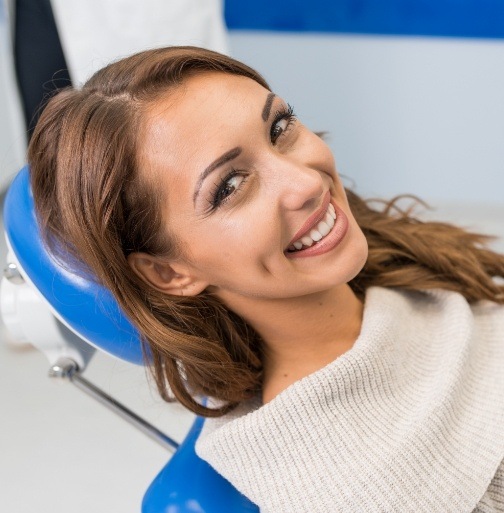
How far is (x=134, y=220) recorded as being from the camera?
96cm

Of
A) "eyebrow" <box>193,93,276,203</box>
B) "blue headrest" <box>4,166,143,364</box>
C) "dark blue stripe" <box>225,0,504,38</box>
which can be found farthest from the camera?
"dark blue stripe" <box>225,0,504,38</box>

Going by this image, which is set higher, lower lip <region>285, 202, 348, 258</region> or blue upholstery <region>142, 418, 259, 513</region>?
lower lip <region>285, 202, 348, 258</region>

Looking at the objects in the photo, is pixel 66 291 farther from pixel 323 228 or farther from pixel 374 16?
pixel 374 16

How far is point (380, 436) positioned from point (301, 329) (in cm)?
17

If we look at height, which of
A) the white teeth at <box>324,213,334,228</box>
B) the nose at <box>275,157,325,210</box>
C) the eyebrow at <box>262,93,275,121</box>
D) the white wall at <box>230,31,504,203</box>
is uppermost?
the eyebrow at <box>262,93,275,121</box>

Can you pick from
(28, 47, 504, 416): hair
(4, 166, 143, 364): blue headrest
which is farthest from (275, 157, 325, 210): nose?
(4, 166, 143, 364): blue headrest

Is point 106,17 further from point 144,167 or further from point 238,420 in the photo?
point 238,420

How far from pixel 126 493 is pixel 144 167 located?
0.96 metres

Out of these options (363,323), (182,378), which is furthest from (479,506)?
(182,378)

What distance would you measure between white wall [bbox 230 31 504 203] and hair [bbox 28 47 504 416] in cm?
102

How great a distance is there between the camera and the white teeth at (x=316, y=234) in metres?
0.95

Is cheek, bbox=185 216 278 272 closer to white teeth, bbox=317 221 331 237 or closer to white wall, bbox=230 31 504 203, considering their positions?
white teeth, bbox=317 221 331 237

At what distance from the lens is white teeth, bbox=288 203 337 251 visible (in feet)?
3.11

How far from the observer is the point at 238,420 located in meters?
1.01
